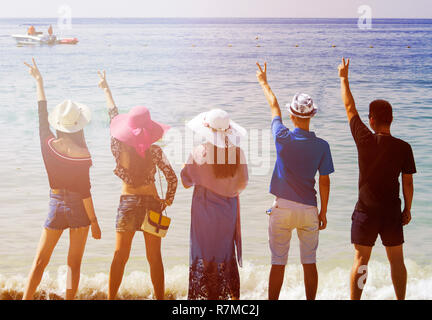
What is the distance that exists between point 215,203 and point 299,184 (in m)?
0.55

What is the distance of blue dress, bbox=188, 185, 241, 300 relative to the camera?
3.68m

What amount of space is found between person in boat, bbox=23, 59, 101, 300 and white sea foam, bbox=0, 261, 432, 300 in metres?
1.12

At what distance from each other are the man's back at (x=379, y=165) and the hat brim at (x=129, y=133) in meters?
1.27

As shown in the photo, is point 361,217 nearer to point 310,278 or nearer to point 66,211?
point 310,278

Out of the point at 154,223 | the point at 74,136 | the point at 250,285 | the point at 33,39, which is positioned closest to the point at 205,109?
the point at 250,285

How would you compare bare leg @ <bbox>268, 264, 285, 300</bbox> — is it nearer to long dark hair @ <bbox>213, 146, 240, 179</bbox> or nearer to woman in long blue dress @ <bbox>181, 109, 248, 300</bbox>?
woman in long blue dress @ <bbox>181, 109, 248, 300</bbox>

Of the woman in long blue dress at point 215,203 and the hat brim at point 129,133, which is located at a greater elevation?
the hat brim at point 129,133

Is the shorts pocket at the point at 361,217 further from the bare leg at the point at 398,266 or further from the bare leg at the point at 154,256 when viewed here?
the bare leg at the point at 154,256

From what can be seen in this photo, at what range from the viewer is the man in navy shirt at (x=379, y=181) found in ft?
12.1

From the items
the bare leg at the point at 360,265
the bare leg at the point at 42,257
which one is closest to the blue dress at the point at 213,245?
the bare leg at the point at 360,265

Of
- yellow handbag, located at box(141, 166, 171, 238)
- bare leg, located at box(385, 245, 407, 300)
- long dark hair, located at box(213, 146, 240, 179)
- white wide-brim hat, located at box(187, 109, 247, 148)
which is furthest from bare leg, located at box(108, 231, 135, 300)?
bare leg, located at box(385, 245, 407, 300)

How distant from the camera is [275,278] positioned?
12.4ft
